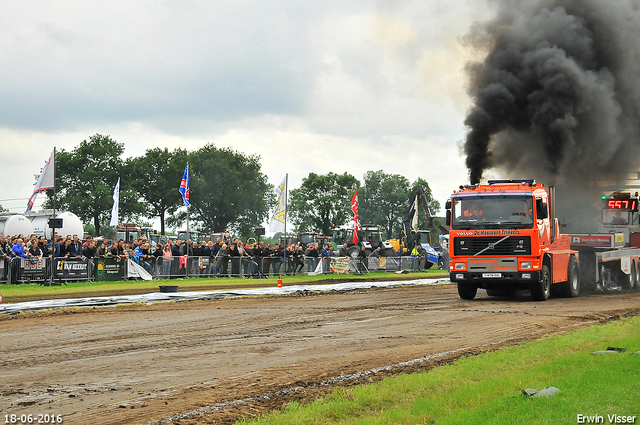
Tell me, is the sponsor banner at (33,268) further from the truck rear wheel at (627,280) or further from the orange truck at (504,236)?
the truck rear wheel at (627,280)

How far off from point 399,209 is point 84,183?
64.5 meters

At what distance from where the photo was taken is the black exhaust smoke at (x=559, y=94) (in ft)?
88.3

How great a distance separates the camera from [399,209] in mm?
127062

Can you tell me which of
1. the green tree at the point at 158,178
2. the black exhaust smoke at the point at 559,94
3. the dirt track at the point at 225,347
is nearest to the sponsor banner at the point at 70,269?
the dirt track at the point at 225,347

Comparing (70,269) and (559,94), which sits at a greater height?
(559,94)

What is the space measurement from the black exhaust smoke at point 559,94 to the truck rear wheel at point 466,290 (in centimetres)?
636

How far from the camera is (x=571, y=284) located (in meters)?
21.4

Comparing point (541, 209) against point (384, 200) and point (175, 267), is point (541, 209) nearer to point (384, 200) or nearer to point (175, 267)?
point (175, 267)

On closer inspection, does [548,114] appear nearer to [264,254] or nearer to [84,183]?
[264,254]

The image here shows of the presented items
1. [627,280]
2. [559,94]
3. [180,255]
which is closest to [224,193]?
[180,255]

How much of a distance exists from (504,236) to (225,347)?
10.7 metres

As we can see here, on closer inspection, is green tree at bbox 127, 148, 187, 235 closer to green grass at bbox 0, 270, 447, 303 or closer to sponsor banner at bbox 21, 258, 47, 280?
green grass at bbox 0, 270, 447, 303

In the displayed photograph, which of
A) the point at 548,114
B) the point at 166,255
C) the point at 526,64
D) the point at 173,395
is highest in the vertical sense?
the point at 526,64

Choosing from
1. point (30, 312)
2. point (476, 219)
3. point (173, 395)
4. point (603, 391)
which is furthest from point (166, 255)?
point (603, 391)
